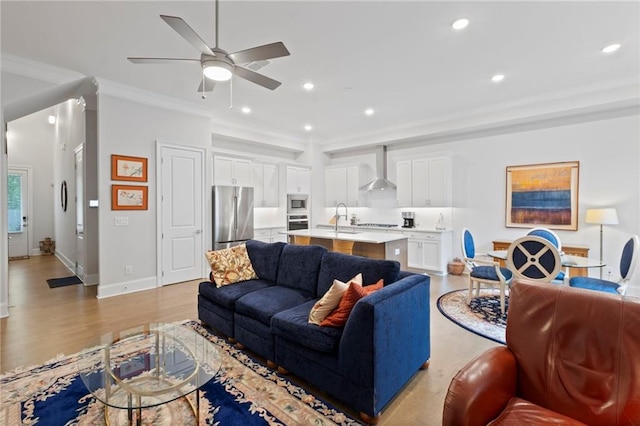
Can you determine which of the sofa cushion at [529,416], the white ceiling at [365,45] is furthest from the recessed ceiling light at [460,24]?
the sofa cushion at [529,416]

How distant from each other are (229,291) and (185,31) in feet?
7.64

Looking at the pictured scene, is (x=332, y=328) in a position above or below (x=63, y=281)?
above

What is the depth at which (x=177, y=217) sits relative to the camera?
205 inches

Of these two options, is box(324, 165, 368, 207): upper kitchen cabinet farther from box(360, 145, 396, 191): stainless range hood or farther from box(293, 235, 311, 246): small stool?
box(293, 235, 311, 246): small stool

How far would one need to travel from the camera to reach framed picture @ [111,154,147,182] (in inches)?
178

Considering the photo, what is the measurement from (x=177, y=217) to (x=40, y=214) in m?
6.23

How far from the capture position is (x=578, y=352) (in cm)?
143

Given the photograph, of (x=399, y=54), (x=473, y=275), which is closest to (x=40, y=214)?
(x=399, y=54)

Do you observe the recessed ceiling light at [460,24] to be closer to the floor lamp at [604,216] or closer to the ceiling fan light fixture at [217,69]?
the ceiling fan light fixture at [217,69]

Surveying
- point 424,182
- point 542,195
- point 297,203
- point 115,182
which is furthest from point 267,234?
point 542,195

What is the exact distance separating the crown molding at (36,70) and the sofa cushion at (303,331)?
4.46 metres

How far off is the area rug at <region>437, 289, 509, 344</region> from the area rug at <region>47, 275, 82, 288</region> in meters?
6.19

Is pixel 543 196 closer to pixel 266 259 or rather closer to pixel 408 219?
pixel 408 219

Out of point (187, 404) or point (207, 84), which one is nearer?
point (187, 404)
